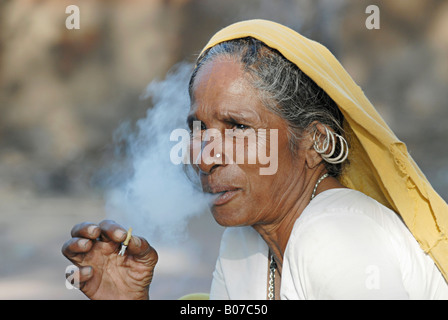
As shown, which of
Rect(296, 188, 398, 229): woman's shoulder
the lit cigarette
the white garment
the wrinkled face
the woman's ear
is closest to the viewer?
the white garment

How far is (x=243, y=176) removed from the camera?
1.67 meters

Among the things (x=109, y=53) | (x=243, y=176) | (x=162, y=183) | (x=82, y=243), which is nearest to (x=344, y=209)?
(x=243, y=176)

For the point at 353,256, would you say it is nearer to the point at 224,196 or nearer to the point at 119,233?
the point at 224,196

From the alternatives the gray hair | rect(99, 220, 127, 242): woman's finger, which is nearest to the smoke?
rect(99, 220, 127, 242): woman's finger

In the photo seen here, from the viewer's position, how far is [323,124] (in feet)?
5.86

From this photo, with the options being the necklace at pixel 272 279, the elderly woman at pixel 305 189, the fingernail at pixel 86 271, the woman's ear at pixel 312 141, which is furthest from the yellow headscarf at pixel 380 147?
the fingernail at pixel 86 271

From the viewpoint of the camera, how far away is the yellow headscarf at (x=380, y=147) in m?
1.58

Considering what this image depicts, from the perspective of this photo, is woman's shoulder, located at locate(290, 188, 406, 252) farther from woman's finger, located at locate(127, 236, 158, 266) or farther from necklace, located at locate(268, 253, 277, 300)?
woman's finger, located at locate(127, 236, 158, 266)

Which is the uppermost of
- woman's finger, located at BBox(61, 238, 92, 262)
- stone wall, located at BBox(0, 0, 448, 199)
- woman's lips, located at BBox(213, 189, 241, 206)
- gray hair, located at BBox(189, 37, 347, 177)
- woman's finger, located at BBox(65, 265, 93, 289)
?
stone wall, located at BBox(0, 0, 448, 199)

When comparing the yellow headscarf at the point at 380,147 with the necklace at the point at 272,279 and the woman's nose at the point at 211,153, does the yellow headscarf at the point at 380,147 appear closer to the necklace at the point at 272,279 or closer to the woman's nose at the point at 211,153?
the woman's nose at the point at 211,153

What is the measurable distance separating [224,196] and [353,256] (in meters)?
0.49

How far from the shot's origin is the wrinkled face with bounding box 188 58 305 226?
1675 millimetres

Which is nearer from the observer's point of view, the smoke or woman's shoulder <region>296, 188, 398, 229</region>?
woman's shoulder <region>296, 188, 398, 229</region>

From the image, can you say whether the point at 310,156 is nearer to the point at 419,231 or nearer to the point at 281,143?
the point at 281,143
